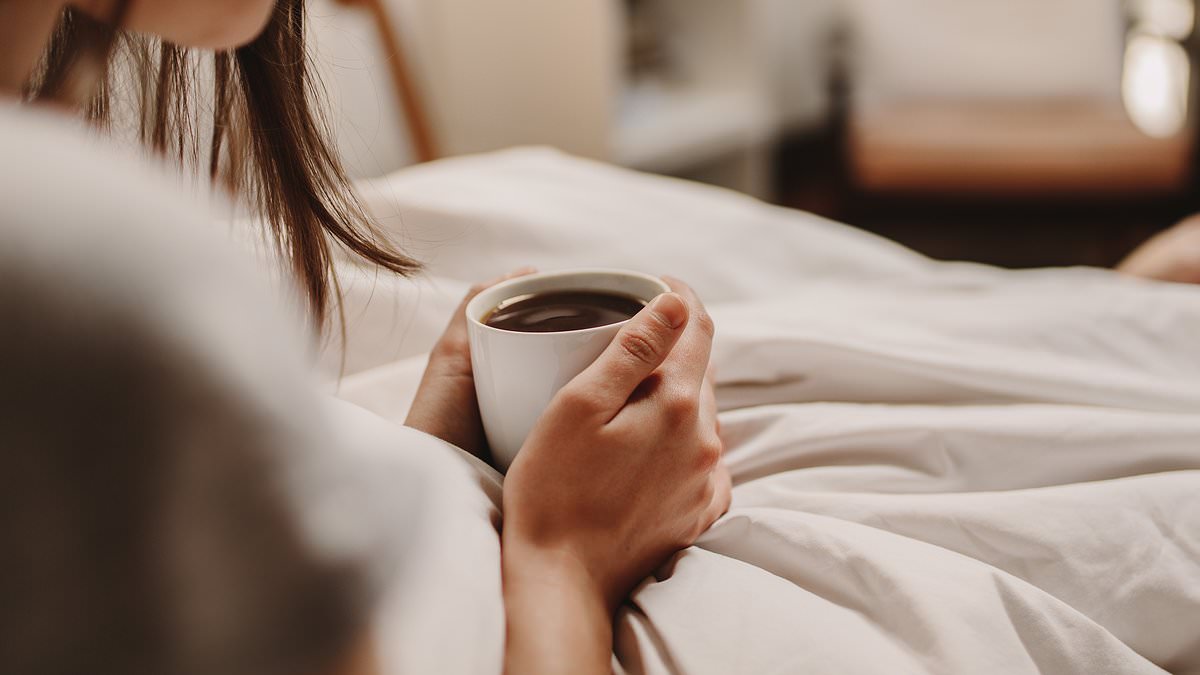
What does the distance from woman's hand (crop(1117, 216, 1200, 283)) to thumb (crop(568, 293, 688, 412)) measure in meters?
0.70

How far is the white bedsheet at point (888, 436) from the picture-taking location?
462 mm

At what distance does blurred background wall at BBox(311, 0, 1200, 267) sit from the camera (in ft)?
7.12

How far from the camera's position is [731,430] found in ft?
2.18

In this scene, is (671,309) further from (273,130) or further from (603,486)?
(273,130)

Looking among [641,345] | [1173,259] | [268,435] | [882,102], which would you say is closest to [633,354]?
[641,345]

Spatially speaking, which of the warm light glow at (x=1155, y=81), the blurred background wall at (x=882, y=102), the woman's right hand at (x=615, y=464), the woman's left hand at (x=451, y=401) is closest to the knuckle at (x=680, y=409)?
the woman's right hand at (x=615, y=464)

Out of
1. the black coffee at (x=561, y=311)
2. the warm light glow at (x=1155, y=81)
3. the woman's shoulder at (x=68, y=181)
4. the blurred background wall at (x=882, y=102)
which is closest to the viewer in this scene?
the woman's shoulder at (x=68, y=181)

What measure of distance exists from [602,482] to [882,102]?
268 centimetres

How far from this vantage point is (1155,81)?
10.2 ft

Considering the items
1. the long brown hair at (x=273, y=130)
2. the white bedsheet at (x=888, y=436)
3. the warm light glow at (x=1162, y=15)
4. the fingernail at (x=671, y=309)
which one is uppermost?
the warm light glow at (x=1162, y=15)

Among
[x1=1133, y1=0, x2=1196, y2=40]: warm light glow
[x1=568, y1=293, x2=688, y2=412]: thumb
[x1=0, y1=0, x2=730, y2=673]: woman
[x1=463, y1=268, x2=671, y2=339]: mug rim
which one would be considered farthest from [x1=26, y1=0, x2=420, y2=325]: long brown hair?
[x1=1133, y1=0, x2=1196, y2=40]: warm light glow

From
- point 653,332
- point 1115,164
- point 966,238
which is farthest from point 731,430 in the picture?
point 966,238

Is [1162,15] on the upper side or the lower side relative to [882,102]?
upper

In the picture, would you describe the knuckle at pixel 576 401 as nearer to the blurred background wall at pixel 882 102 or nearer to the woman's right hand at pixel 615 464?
the woman's right hand at pixel 615 464
